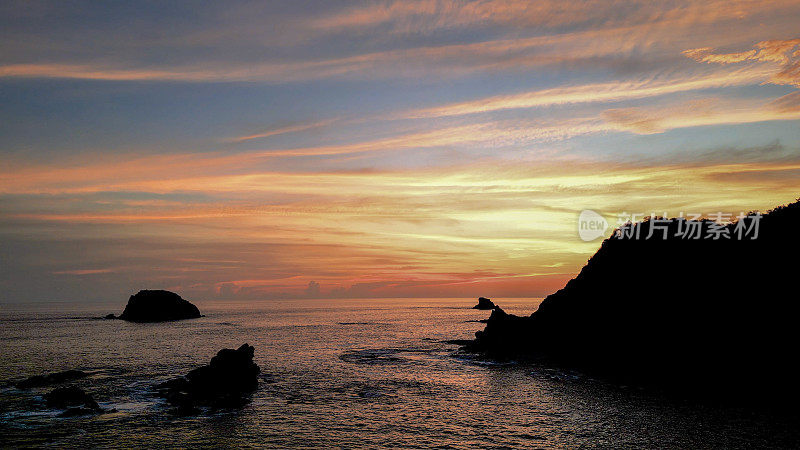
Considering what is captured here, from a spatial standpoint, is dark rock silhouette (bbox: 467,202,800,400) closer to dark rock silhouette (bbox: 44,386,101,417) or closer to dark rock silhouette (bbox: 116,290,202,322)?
dark rock silhouette (bbox: 44,386,101,417)

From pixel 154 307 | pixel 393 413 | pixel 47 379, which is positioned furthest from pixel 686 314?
pixel 154 307

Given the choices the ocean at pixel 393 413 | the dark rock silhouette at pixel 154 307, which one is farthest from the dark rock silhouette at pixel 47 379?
the dark rock silhouette at pixel 154 307

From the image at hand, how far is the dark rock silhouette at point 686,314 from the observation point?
43.0m

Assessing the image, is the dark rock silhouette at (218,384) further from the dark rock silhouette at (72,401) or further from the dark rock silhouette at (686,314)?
the dark rock silhouette at (686,314)

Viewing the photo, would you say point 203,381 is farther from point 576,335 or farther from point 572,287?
point 572,287

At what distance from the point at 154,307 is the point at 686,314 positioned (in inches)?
6305

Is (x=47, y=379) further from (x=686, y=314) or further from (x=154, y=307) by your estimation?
(x=154, y=307)

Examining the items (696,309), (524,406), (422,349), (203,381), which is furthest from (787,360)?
(203,381)

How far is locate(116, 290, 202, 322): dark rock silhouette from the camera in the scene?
157 m

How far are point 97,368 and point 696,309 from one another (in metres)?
71.7

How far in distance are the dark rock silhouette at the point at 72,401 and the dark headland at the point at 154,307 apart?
13237 centimetres

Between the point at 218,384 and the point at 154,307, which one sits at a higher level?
the point at 154,307

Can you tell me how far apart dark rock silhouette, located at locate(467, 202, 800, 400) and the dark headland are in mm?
132407

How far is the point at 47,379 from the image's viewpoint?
47906 millimetres
